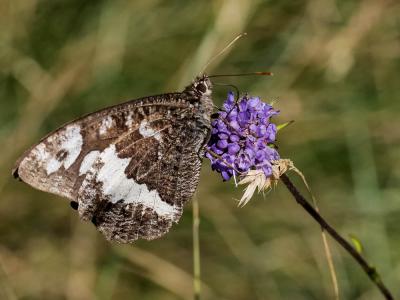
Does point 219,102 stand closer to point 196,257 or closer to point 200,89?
point 200,89

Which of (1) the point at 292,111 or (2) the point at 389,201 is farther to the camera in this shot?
(1) the point at 292,111

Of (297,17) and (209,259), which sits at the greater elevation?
(297,17)

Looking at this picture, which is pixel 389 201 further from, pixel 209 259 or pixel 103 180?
pixel 103 180

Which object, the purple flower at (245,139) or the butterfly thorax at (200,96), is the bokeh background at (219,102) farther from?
the purple flower at (245,139)

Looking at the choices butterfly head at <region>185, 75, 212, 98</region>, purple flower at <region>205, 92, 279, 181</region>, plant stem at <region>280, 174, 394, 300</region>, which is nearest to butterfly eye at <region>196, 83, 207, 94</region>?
butterfly head at <region>185, 75, 212, 98</region>

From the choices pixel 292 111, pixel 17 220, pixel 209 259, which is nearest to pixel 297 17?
pixel 292 111

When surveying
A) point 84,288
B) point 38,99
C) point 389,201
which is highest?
point 38,99

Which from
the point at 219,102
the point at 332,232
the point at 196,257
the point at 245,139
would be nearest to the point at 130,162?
the point at 196,257
